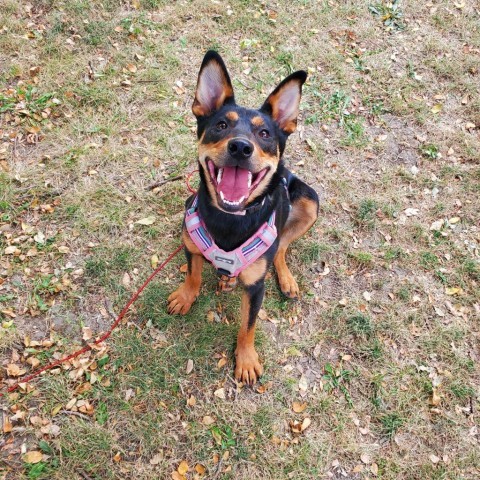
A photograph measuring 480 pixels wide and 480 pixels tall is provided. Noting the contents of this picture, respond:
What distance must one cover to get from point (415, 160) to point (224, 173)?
4.06 meters

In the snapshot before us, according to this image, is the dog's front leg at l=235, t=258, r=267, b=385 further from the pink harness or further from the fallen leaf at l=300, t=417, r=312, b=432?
the fallen leaf at l=300, t=417, r=312, b=432

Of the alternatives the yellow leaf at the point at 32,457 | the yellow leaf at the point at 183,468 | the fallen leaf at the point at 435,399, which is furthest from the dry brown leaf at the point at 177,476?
the fallen leaf at the point at 435,399

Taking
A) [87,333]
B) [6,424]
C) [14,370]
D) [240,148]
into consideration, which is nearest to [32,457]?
[6,424]

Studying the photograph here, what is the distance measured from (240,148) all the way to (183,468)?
2828 millimetres

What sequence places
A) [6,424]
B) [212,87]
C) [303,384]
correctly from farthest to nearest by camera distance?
[303,384] → [6,424] → [212,87]

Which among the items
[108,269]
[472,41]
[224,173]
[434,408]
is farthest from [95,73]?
[472,41]

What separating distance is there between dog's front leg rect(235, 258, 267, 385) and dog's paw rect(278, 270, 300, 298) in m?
0.76

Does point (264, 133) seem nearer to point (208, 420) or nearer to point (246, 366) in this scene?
point (246, 366)

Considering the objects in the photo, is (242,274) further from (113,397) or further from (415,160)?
(415,160)

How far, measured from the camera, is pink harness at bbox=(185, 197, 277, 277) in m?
3.55

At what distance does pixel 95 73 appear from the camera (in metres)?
6.07

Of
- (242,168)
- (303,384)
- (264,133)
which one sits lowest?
(303,384)

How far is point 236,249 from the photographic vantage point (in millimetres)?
3559

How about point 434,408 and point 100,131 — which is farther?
point 100,131
